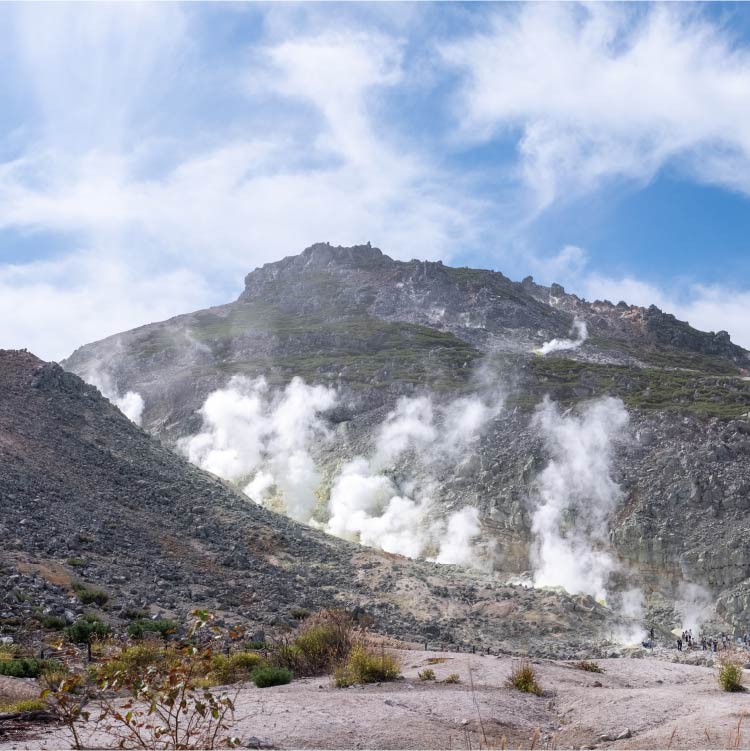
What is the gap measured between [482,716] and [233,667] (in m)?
6.09

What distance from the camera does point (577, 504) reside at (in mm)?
47188

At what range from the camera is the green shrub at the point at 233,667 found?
14.2 meters

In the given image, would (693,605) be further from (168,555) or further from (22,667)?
(22,667)

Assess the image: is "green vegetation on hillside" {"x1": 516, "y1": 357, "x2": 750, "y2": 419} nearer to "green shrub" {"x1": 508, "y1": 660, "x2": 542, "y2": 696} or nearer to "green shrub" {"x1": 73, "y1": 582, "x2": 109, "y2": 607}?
"green shrub" {"x1": 73, "y1": 582, "x2": 109, "y2": 607}

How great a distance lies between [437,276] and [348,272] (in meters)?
14.9

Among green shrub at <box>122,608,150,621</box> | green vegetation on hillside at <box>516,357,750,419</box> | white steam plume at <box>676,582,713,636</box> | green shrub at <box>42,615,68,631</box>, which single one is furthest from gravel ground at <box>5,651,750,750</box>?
green vegetation on hillside at <box>516,357,750,419</box>

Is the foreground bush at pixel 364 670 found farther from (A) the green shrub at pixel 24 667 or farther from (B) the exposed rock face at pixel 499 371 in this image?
(B) the exposed rock face at pixel 499 371

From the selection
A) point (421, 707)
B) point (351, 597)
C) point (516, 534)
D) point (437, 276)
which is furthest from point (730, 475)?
point (437, 276)

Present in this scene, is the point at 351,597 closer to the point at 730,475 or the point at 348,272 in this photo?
the point at 730,475

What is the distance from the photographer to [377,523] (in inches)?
2068

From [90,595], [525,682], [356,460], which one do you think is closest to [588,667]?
[525,682]

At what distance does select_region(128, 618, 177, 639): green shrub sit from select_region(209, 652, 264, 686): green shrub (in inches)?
132

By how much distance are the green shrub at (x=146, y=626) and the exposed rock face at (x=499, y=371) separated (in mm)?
27693

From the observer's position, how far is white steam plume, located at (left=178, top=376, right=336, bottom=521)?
60.8 m
